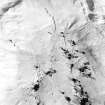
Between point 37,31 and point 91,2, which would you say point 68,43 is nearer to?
point 37,31

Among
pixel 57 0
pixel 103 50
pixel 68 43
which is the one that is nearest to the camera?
pixel 103 50

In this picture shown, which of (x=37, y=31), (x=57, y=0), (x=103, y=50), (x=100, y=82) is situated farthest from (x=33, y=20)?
(x=100, y=82)

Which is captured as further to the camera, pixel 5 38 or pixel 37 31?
pixel 37 31

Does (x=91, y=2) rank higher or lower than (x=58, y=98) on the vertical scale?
higher

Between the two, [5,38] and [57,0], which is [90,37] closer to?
[57,0]

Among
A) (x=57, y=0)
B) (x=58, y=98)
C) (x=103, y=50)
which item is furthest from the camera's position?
(x=57, y=0)

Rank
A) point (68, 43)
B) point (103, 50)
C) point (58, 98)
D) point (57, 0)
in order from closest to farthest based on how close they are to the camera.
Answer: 1. point (58, 98)
2. point (103, 50)
3. point (68, 43)
4. point (57, 0)

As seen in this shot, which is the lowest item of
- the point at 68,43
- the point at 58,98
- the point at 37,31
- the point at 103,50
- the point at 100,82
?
the point at 58,98

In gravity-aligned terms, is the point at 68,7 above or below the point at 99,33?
above

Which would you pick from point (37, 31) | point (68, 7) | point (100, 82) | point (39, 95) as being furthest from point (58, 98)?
point (68, 7)
